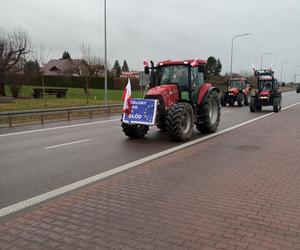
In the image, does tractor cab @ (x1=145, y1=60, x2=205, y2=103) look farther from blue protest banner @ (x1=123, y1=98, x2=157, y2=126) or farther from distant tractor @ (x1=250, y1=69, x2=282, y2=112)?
distant tractor @ (x1=250, y1=69, x2=282, y2=112)

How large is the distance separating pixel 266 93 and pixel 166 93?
50.6 ft

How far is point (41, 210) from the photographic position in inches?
223

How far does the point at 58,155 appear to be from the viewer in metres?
10.1

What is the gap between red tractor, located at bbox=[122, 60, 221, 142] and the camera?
40.3 feet

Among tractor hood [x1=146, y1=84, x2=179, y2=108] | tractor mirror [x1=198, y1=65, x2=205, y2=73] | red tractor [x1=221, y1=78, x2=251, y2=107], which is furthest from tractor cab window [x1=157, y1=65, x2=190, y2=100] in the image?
red tractor [x1=221, y1=78, x2=251, y2=107]

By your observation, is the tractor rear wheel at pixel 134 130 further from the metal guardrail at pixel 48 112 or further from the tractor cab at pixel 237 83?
the tractor cab at pixel 237 83

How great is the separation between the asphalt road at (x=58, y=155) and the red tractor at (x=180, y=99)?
1.50ft

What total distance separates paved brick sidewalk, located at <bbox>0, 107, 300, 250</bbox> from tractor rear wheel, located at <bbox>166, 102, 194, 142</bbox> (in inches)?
116

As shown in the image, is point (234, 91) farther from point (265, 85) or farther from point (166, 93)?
point (166, 93)

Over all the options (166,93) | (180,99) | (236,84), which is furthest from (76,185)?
(236,84)

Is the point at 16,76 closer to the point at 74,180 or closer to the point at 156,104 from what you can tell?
the point at 156,104

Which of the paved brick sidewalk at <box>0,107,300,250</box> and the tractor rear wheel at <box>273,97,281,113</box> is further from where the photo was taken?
the tractor rear wheel at <box>273,97,281,113</box>

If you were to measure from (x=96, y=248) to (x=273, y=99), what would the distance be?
23.9 meters

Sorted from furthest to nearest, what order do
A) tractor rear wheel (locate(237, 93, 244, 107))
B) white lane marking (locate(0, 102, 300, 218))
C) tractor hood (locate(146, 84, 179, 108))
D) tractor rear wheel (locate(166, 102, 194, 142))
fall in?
tractor rear wheel (locate(237, 93, 244, 107)), tractor hood (locate(146, 84, 179, 108)), tractor rear wheel (locate(166, 102, 194, 142)), white lane marking (locate(0, 102, 300, 218))
